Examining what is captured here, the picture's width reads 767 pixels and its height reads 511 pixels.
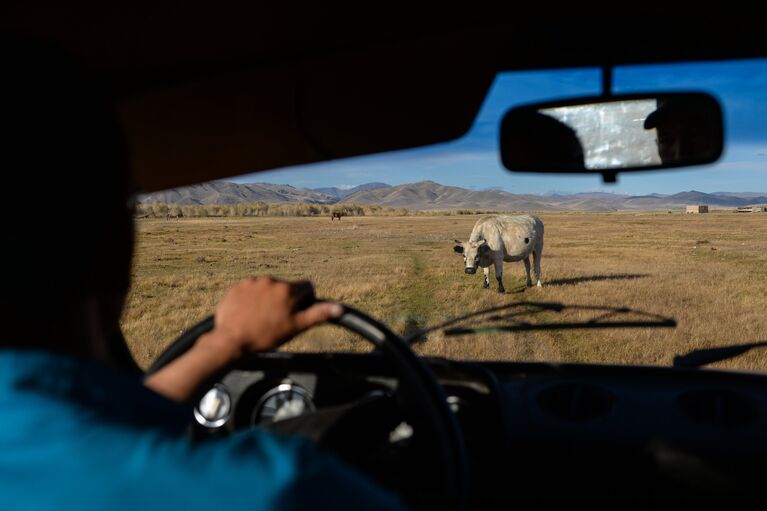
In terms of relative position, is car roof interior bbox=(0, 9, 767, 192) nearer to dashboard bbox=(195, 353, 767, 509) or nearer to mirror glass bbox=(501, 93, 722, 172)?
mirror glass bbox=(501, 93, 722, 172)

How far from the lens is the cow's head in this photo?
19094 millimetres

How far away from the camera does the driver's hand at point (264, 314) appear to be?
4.52ft

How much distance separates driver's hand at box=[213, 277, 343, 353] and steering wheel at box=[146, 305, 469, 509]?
0.16 m

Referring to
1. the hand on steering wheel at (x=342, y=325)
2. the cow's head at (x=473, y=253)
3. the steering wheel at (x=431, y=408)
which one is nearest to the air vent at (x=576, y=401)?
the hand on steering wheel at (x=342, y=325)

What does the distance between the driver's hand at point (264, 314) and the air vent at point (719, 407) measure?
1.69 metres

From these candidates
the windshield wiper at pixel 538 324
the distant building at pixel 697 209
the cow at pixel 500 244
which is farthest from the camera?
the distant building at pixel 697 209

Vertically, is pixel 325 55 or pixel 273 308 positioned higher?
pixel 325 55

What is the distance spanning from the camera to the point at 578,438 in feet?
7.97

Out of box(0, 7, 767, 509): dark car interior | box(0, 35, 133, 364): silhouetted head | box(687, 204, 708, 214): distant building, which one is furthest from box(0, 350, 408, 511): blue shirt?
box(687, 204, 708, 214): distant building

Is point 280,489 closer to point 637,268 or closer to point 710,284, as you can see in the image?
point 710,284

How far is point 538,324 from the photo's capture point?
3252mm

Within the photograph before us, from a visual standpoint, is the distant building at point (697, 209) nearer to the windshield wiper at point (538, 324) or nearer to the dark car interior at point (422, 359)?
the windshield wiper at point (538, 324)

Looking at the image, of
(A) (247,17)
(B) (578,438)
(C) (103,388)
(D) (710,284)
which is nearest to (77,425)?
(C) (103,388)

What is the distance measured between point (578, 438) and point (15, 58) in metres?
2.16
